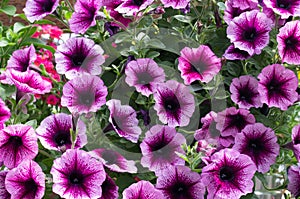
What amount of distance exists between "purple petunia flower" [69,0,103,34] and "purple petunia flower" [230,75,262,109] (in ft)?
0.88

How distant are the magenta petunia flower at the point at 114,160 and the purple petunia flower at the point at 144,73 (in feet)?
0.39

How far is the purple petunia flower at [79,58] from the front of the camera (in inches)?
34.7

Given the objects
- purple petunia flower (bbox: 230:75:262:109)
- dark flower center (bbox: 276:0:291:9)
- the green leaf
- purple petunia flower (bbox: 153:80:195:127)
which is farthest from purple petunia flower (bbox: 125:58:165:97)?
the green leaf

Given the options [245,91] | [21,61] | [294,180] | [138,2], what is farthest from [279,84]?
[21,61]

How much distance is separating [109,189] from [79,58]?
0.77 ft

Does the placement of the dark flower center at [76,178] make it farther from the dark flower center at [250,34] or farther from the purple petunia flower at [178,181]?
the dark flower center at [250,34]

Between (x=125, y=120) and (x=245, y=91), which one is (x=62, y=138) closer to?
(x=125, y=120)

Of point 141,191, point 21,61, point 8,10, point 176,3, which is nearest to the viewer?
point 141,191

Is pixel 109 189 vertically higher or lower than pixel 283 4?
lower

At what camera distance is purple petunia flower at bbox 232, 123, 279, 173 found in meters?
0.86

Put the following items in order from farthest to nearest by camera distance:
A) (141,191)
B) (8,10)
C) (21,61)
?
1. (8,10)
2. (21,61)
3. (141,191)

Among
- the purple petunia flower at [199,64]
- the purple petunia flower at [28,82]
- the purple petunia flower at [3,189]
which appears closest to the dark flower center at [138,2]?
the purple petunia flower at [199,64]

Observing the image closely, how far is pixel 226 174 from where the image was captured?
2.68ft

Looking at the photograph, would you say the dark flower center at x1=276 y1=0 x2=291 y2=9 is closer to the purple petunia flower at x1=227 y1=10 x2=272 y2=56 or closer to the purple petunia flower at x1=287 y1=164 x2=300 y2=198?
the purple petunia flower at x1=227 y1=10 x2=272 y2=56
